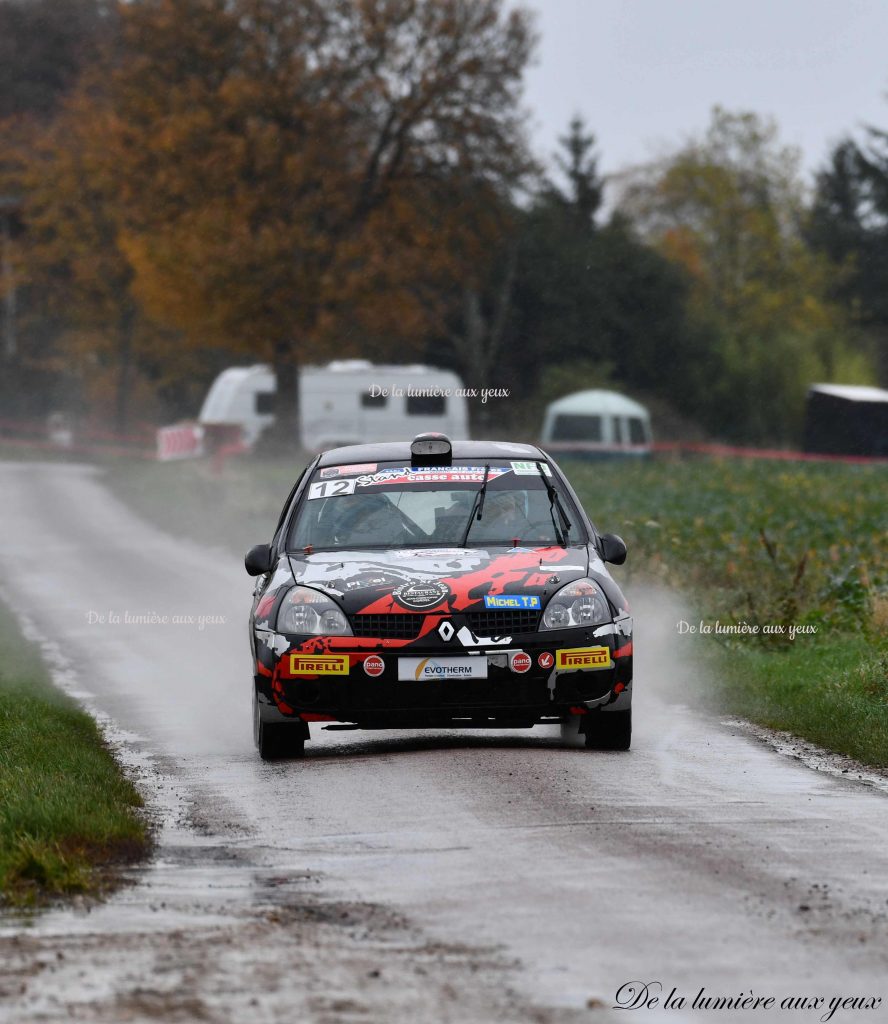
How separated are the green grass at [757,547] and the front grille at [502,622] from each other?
79.8 inches

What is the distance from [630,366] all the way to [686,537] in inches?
1933

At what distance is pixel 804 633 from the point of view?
17.3 meters

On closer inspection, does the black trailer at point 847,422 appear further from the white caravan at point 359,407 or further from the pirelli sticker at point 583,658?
the pirelli sticker at point 583,658

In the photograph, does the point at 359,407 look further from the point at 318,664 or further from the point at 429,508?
the point at 318,664

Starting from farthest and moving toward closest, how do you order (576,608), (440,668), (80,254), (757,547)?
(80,254) < (757,547) < (576,608) < (440,668)

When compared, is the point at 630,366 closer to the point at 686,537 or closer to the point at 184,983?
the point at 686,537

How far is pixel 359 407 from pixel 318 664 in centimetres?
4406

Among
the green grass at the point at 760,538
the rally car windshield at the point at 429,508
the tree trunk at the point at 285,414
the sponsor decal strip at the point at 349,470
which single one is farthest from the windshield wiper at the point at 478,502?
the tree trunk at the point at 285,414

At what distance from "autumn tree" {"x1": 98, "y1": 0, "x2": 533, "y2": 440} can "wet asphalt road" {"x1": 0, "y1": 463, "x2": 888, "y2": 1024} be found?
35409 mm

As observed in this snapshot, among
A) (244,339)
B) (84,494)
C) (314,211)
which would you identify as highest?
(314,211)

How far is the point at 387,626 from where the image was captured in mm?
10766

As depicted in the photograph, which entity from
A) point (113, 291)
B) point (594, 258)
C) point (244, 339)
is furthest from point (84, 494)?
point (594, 258)

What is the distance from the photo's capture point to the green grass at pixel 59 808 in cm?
753

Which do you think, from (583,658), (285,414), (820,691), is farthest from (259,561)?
(285,414)
